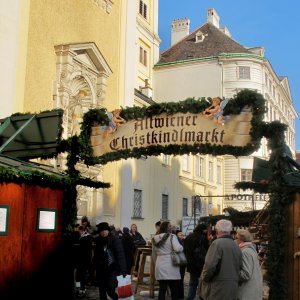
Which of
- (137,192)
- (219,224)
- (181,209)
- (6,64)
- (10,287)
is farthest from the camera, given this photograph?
(181,209)

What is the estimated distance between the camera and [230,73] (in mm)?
44875

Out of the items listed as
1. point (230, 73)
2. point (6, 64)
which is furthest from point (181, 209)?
point (6, 64)

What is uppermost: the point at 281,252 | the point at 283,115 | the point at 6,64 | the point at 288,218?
the point at 283,115

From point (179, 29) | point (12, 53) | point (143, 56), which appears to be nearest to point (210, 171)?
point (143, 56)

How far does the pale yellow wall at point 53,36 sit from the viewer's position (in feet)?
59.4

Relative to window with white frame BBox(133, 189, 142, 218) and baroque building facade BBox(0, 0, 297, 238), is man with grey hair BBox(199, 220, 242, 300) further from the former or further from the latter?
window with white frame BBox(133, 189, 142, 218)

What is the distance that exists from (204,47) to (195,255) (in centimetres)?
3947

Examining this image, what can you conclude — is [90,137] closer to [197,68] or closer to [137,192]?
[137,192]

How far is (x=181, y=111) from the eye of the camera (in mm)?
9555

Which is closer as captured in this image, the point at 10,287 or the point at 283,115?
the point at 10,287

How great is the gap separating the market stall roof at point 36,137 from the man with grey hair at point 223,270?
486cm

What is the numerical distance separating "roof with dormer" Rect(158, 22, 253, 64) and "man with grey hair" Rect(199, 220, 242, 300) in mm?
40577

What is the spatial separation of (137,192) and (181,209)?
7.53 meters

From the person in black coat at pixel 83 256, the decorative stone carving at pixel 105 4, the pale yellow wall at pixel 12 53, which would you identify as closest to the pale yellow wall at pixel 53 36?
the decorative stone carving at pixel 105 4
